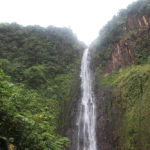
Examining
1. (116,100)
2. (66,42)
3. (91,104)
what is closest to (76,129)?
(91,104)

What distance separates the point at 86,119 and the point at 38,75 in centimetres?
707

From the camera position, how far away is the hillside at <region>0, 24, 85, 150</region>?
2.85 m

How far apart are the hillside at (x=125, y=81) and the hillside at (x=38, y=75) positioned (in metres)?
3.56

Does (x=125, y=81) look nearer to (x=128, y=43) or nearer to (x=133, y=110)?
(x=133, y=110)

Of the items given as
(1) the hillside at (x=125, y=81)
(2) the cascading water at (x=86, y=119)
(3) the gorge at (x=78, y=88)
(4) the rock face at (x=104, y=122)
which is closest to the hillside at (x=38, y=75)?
(3) the gorge at (x=78, y=88)

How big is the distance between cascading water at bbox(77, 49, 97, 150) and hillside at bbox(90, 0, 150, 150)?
635mm

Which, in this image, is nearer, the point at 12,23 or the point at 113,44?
the point at 113,44

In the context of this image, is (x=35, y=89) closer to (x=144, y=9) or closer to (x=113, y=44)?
(x=113, y=44)

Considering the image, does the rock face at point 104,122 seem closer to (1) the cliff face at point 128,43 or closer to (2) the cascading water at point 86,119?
(2) the cascading water at point 86,119

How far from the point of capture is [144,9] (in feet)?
53.8

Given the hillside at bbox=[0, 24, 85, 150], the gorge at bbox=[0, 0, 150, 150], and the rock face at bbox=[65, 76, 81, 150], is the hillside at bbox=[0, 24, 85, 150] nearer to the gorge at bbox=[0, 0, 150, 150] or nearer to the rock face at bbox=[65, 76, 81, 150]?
the gorge at bbox=[0, 0, 150, 150]

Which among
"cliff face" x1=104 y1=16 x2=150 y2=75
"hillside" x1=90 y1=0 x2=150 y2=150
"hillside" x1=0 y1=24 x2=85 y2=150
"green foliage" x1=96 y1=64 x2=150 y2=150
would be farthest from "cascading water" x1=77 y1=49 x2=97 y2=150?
"cliff face" x1=104 y1=16 x2=150 y2=75

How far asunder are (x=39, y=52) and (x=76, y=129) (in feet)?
41.6

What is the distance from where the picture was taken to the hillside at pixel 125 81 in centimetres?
873
